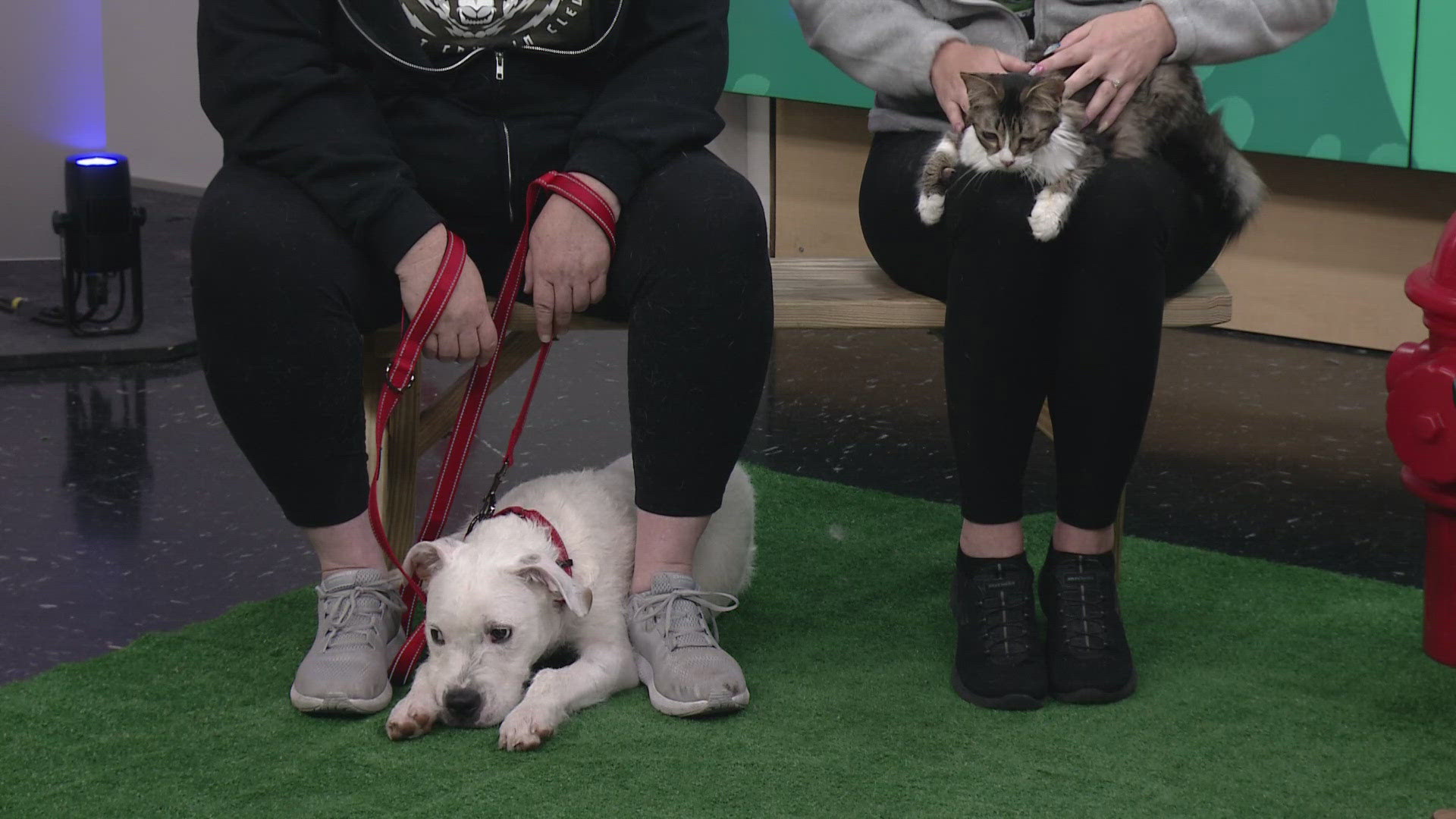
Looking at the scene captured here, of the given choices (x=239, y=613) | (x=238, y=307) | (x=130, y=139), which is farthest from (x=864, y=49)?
(x=130, y=139)

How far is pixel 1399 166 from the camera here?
3236 millimetres

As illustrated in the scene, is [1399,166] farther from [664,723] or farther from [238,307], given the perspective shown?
[238,307]

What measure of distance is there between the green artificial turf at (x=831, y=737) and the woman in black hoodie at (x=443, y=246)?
0.10 meters

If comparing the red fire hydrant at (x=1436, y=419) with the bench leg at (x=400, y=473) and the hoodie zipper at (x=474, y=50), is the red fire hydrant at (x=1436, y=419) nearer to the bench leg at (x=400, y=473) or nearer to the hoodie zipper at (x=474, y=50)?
the hoodie zipper at (x=474, y=50)

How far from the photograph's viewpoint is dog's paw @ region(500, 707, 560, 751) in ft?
5.12

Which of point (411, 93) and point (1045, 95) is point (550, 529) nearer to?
point (411, 93)

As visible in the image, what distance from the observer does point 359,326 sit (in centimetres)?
172

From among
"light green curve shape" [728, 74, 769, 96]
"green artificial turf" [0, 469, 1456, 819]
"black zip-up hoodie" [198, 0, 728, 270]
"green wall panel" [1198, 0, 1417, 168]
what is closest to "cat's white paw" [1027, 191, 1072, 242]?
"black zip-up hoodie" [198, 0, 728, 270]

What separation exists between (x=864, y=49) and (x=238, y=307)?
2.65ft

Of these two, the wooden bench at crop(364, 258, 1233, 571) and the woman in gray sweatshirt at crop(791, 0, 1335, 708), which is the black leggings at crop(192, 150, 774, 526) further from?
the woman in gray sweatshirt at crop(791, 0, 1335, 708)

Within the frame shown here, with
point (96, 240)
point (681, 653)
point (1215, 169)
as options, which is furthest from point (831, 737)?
point (96, 240)

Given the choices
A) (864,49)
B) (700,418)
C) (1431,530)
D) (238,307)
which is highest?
(864,49)

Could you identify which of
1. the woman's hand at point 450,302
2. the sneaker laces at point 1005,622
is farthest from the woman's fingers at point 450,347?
the sneaker laces at point 1005,622

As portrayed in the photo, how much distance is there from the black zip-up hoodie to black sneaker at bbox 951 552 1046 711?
602mm
